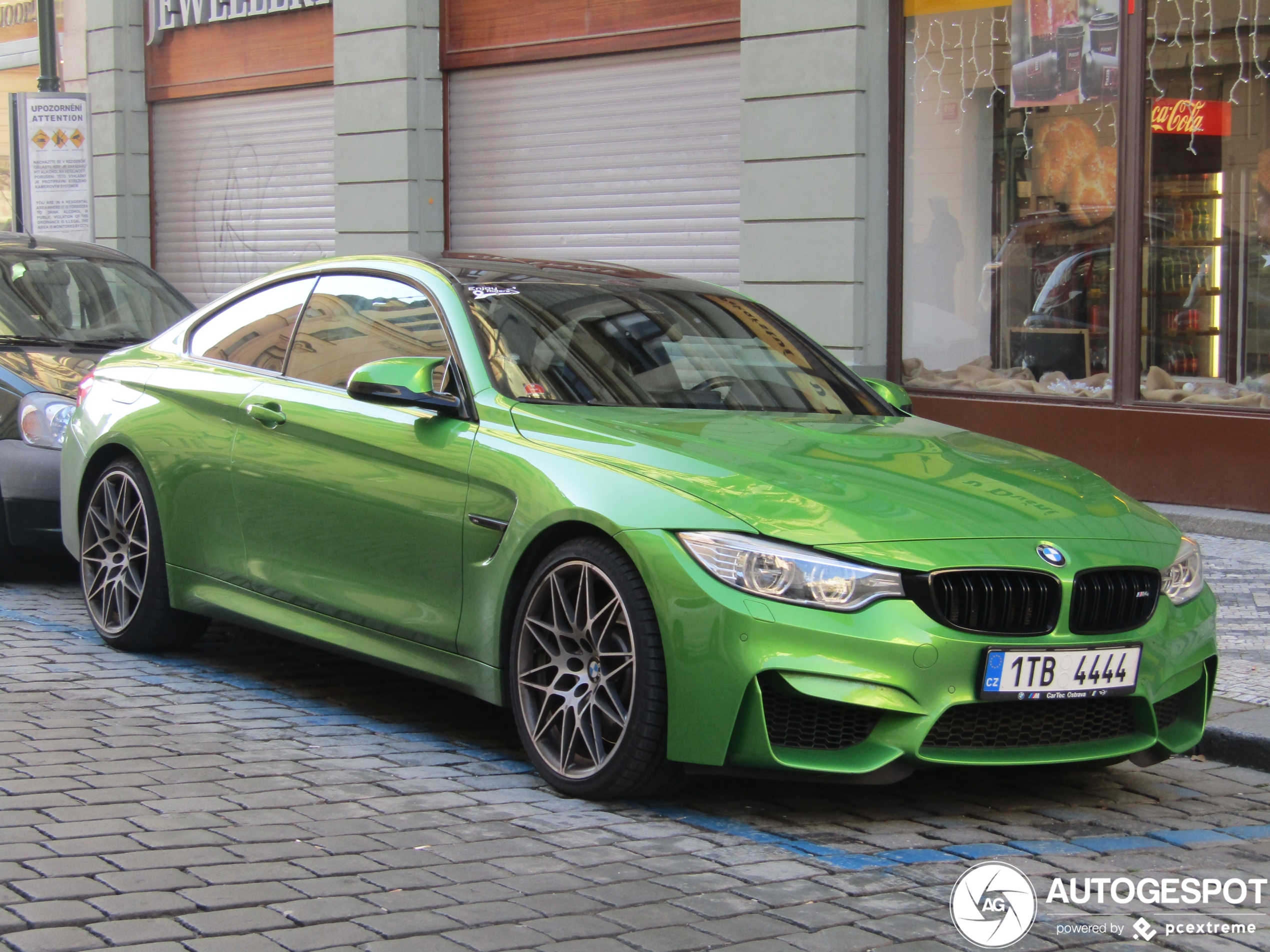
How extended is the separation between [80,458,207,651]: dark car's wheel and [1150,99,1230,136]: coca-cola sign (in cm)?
681

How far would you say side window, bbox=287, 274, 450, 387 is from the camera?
5.70 m

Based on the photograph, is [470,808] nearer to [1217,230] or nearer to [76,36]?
[1217,230]

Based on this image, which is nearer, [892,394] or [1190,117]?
[892,394]

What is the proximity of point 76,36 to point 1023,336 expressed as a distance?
13.2 metres

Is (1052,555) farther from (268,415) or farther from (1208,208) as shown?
(1208,208)

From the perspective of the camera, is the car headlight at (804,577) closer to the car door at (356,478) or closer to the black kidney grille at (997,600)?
the black kidney grille at (997,600)

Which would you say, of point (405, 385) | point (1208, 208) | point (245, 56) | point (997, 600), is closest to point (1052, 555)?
point (997, 600)

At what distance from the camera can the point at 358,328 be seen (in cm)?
596

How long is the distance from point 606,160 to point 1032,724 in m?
10.3

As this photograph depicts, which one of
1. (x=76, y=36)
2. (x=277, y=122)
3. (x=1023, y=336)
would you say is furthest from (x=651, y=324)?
(x=76, y=36)

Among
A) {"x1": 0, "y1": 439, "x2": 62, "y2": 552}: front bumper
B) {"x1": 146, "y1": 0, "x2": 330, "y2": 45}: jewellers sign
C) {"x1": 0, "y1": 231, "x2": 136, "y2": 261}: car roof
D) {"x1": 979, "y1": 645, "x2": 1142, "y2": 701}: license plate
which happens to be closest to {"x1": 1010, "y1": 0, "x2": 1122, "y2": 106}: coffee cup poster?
{"x1": 0, "y1": 231, "x2": 136, "y2": 261}: car roof

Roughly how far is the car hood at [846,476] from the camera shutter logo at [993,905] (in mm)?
870

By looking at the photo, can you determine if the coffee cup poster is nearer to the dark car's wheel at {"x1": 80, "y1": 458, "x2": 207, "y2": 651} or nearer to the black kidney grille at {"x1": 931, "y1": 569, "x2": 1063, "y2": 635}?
the dark car's wheel at {"x1": 80, "y1": 458, "x2": 207, "y2": 651}

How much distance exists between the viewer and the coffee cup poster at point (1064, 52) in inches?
426
